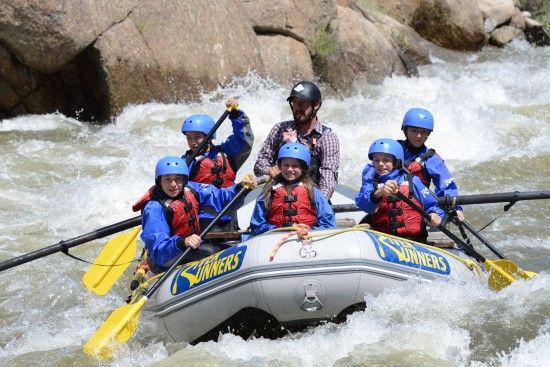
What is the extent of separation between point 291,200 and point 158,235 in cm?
91

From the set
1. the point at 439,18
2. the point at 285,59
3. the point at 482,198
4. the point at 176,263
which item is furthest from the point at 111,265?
the point at 439,18

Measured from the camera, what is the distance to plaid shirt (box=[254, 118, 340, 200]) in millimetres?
6703

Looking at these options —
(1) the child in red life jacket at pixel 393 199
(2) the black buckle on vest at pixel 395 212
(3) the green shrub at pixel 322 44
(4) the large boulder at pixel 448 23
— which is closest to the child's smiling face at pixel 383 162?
(1) the child in red life jacket at pixel 393 199

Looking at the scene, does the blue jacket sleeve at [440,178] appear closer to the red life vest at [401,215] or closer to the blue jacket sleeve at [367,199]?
the red life vest at [401,215]

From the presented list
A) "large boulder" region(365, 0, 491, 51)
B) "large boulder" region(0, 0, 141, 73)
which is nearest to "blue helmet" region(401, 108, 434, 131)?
"large boulder" region(0, 0, 141, 73)

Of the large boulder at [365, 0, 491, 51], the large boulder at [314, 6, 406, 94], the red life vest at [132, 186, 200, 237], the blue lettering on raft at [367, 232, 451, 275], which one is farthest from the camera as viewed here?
the large boulder at [365, 0, 491, 51]

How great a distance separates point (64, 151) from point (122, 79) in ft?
4.34

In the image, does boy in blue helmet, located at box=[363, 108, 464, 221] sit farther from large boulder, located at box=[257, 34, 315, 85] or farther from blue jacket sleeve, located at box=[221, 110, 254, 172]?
large boulder, located at box=[257, 34, 315, 85]

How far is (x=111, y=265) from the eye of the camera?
7.07 metres

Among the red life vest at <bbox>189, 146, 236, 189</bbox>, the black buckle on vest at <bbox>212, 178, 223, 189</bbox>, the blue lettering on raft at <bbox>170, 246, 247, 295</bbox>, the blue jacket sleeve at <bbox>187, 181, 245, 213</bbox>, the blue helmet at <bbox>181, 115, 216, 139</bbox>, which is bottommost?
the blue lettering on raft at <bbox>170, 246, 247, 295</bbox>

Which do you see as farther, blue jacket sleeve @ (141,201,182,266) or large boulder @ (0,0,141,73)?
large boulder @ (0,0,141,73)

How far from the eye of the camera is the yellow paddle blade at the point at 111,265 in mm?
6930

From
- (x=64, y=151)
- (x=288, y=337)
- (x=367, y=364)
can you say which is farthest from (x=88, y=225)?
(x=367, y=364)

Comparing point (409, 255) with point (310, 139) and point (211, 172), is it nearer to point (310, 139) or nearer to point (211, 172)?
point (310, 139)
